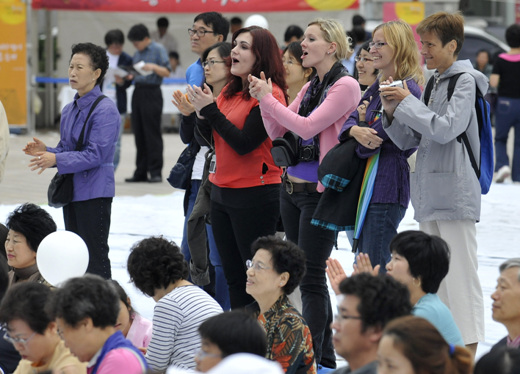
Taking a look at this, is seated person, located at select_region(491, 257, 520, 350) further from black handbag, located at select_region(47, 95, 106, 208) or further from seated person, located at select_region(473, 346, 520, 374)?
black handbag, located at select_region(47, 95, 106, 208)

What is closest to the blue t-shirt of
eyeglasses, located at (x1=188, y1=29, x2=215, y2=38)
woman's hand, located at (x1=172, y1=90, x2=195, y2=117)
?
woman's hand, located at (x1=172, y1=90, x2=195, y2=117)

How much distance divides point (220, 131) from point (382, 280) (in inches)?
72.4

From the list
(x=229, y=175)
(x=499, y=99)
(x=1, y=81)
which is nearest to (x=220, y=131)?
(x=229, y=175)

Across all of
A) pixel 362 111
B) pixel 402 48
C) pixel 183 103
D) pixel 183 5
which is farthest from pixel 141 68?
pixel 402 48

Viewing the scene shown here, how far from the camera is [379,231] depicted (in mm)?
4562

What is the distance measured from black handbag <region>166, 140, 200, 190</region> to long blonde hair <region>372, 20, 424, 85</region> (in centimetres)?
170

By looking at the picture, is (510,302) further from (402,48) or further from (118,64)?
(118,64)

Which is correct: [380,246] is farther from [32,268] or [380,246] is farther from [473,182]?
[32,268]

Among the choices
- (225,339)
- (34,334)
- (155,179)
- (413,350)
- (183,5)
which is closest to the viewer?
(413,350)

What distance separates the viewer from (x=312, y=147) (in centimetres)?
493

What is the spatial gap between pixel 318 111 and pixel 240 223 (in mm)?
716

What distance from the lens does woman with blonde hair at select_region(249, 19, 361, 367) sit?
4766mm

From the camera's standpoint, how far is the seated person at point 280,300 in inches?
159

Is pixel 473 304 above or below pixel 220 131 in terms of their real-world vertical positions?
below
